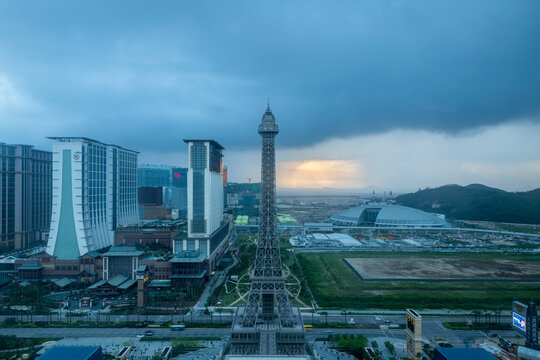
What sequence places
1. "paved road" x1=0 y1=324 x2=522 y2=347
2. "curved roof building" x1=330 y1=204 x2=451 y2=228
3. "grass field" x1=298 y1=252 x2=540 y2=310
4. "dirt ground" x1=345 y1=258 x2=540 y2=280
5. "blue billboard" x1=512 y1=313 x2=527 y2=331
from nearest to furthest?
1. "blue billboard" x1=512 y1=313 x2=527 y2=331
2. "paved road" x1=0 y1=324 x2=522 y2=347
3. "grass field" x1=298 y1=252 x2=540 y2=310
4. "dirt ground" x1=345 y1=258 x2=540 y2=280
5. "curved roof building" x1=330 y1=204 x2=451 y2=228

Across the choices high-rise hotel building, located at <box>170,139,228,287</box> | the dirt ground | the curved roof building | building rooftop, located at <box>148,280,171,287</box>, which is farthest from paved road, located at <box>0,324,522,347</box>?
Result: the curved roof building

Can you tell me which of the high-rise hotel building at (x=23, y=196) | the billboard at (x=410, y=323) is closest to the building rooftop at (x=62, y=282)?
the high-rise hotel building at (x=23, y=196)

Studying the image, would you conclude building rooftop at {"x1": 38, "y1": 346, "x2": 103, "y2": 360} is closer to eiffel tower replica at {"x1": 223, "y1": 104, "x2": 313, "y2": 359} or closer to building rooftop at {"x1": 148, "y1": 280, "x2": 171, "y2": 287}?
eiffel tower replica at {"x1": 223, "y1": 104, "x2": 313, "y2": 359}

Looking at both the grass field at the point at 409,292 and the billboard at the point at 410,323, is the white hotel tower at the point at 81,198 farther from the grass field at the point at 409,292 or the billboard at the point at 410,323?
the billboard at the point at 410,323

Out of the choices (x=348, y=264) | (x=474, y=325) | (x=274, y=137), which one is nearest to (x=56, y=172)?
(x=274, y=137)

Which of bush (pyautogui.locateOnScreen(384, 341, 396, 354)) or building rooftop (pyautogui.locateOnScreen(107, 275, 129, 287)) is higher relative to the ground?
building rooftop (pyautogui.locateOnScreen(107, 275, 129, 287))
